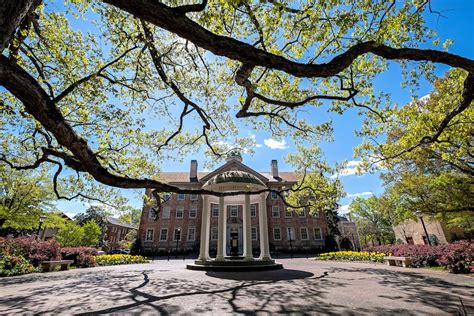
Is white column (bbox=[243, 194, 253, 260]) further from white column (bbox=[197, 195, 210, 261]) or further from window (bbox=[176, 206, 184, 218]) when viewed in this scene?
window (bbox=[176, 206, 184, 218])

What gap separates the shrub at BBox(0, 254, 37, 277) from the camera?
11.3 m

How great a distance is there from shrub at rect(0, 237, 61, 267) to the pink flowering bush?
22672 millimetres

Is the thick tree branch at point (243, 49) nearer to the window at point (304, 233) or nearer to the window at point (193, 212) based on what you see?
the window at point (304, 233)

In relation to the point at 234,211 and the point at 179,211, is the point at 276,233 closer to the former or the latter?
the point at 234,211

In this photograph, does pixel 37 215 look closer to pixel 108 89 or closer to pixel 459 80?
pixel 108 89

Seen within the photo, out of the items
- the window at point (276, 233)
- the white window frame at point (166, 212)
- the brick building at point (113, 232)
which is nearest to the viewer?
the window at point (276, 233)

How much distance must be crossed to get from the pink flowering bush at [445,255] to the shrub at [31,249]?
22.7 meters

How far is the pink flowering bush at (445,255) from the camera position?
9.82m

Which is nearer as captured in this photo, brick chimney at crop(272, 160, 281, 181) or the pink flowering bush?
the pink flowering bush

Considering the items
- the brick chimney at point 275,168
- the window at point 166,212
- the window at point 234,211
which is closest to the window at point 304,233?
the window at point 234,211

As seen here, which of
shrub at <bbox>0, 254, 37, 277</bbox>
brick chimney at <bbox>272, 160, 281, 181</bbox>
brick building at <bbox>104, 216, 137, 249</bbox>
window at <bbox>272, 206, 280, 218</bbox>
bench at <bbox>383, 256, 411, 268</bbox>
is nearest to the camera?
shrub at <bbox>0, 254, 37, 277</bbox>

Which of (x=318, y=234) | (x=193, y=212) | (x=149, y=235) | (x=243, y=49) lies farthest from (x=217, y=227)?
(x=243, y=49)

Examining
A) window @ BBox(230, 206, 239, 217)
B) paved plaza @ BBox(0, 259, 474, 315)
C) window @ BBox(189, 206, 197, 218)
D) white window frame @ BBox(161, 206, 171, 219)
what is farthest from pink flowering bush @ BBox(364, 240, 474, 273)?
white window frame @ BBox(161, 206, 171, 219)

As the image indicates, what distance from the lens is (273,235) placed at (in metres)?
32.9
